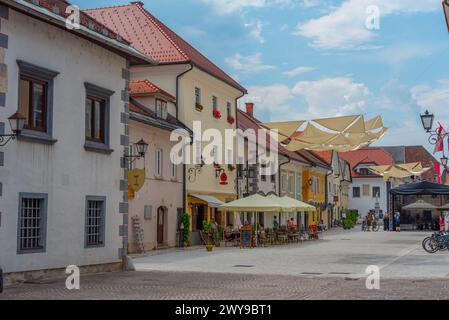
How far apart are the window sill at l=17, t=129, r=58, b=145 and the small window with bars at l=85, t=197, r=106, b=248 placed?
2292 millimetres

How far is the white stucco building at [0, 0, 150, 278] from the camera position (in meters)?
14.8

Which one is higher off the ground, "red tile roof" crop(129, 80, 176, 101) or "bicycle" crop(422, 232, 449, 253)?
"red tile roof" crop(129, 80, 176, 101)

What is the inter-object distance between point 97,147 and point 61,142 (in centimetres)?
157

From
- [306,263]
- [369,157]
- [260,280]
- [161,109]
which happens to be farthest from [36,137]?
[369,157]

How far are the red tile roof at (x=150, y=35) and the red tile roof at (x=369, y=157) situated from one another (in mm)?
59120

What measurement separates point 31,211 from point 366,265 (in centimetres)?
1103

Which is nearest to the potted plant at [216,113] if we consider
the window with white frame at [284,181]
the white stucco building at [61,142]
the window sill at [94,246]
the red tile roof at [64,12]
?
the window with white frame at [284,181]

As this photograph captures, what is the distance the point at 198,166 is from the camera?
3472cm

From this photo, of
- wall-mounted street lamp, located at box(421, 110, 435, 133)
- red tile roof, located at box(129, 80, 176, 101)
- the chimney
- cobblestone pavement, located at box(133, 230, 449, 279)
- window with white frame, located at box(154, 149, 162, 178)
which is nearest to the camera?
cobblestone pavement, located at box(133, 230, 449, 279)

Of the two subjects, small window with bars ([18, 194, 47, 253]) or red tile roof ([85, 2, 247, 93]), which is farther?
red tile roof ([85, 2, 247, 93])

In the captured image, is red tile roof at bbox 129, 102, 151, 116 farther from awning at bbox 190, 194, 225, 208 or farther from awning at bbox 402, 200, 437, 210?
awning at bbox 402, 200, 437, 210

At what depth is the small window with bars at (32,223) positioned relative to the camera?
15.2m

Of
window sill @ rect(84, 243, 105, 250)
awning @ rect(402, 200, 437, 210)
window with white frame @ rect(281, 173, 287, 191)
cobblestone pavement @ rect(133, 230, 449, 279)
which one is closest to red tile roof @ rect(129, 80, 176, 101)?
cobblestone pavement @ rect(133, 230, 449, 279)
